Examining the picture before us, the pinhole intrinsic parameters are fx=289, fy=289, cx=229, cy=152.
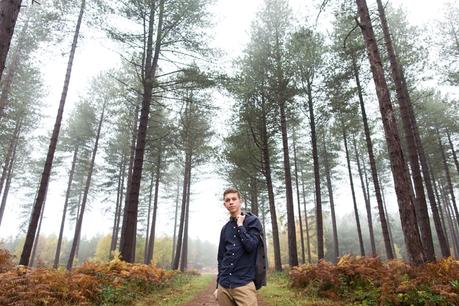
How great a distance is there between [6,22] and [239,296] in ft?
19.7

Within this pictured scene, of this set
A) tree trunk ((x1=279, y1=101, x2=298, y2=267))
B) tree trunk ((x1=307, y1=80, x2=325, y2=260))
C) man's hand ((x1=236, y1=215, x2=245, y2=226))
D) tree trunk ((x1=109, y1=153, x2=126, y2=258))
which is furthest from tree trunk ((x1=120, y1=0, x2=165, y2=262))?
tree trunk ((x1=109, y1=153, x2=126, y2=258))

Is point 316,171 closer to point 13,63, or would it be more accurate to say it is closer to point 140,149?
point 140,149

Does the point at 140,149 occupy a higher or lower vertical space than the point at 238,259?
higher

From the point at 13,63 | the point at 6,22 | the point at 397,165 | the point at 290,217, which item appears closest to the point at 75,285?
the point at 6,22

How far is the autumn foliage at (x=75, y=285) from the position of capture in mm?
5422

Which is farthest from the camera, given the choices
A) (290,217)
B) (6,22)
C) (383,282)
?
(290,217)

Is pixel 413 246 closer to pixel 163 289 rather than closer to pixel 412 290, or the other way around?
pixel 412 290

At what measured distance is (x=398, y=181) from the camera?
7438mm

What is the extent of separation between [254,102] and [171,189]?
71.3 ft

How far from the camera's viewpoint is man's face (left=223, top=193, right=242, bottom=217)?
3206mm

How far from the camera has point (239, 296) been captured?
2.88 meters

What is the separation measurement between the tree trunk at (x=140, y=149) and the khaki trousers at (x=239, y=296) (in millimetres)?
8295

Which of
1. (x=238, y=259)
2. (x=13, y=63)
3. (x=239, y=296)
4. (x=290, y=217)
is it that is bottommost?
(x=239, y=296)

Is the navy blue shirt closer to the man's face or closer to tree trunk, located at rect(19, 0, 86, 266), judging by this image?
the man's face
